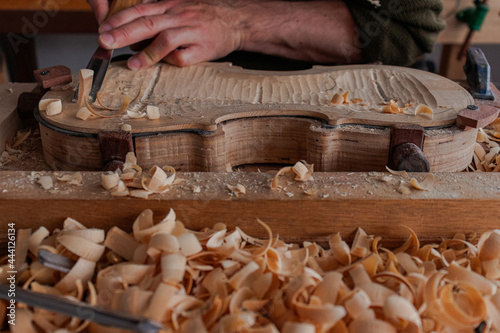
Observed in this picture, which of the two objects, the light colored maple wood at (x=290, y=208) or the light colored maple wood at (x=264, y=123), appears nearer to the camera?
the light colored maple wood at (x=290, y=208)

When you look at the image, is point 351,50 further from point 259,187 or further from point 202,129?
point 259,187

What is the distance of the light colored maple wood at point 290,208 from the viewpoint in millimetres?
696

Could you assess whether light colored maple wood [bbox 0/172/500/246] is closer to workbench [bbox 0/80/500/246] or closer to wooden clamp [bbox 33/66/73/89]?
workbench [bbox 0/80/500/246]

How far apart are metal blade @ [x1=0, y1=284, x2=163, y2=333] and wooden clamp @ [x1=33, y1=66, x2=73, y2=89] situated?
1.83 ft

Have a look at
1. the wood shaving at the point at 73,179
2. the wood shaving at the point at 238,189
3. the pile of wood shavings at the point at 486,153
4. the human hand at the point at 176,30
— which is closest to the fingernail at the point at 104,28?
the human hand at the point at 176,30

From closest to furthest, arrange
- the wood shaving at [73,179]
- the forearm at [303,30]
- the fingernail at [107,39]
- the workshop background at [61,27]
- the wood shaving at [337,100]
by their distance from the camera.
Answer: the wood shaving at [73,179]
the wood shaving at [337,100]
the fingernail at [107,39]
the forearm at [303,30]
the workshop background at [61,27]

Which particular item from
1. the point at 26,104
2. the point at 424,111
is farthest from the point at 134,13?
the point at 424,111

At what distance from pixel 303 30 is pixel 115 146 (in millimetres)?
766

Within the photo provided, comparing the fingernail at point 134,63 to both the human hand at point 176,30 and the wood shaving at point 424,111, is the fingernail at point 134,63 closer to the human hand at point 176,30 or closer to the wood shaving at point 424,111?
the human hand at point 176,30

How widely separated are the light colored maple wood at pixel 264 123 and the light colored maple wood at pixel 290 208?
0.16m

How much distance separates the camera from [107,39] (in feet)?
3.52

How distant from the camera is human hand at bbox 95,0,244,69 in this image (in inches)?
44.6

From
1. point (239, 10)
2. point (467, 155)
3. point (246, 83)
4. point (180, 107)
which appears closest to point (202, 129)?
point (180, 107)

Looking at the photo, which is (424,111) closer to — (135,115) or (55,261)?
(135,115)
